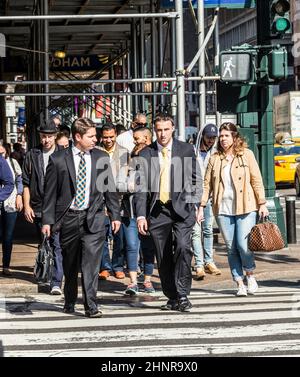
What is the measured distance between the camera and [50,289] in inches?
517

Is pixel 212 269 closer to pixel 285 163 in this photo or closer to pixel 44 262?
pixel 44 262

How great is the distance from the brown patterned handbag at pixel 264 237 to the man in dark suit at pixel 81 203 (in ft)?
5.87

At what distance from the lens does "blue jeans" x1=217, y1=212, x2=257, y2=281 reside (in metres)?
12.3

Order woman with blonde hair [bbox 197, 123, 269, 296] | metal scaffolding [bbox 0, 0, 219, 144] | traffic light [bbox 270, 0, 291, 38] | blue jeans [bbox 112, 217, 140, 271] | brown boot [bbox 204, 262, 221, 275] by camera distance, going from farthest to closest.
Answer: traffic light [bbox 270, 0, 291, 38]
metal scaffolding [bbox 0, 0, 219, 144]
brown boot [bbox 204, 262, 221, 275]
blue jeans [bbox 112, 217, 140, 271]
woman with blonde hair [bbox 197, 123, 269, 296]

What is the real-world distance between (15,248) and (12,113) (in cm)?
3959

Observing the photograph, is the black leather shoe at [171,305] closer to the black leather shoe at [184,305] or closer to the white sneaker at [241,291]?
the black leather shoe at [184,305]

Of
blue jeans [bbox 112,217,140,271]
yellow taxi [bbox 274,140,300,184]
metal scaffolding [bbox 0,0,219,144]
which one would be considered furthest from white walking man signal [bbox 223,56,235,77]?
yellow taxi [bbox 274,140,300,184]

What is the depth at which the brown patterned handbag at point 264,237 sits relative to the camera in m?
12.0

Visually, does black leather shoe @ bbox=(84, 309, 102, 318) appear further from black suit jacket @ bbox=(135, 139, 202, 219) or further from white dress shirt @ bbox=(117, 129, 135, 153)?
white dress shirt @ bbox=(117, 129, 135, 153)

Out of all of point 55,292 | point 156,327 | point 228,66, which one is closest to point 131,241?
point 55,292

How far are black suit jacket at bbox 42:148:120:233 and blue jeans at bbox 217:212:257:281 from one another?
5.60 ft

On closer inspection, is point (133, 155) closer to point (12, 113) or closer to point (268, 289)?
point (268, 289)

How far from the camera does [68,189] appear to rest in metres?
11.0
